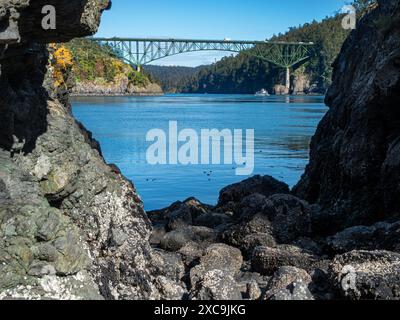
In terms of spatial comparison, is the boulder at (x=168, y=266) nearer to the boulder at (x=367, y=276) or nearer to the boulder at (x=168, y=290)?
the boulder at (x=168, y=290)

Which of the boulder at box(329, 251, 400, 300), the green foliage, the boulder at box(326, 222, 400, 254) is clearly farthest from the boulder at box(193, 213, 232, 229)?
the green foliage

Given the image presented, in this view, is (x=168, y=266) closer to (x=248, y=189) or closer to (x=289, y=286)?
(x=289, y=286)

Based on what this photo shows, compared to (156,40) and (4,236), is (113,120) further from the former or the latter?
(156,40)

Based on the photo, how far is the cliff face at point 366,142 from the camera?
1322cm

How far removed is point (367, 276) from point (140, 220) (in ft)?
13.7

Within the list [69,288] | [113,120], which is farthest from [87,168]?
[113,120]

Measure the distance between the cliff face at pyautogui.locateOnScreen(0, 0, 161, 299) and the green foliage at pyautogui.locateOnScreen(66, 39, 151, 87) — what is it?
5624 inches

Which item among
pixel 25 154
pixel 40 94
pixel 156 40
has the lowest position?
pixel 25 154

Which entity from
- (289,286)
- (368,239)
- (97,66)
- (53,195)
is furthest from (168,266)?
(97,66)

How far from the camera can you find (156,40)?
128 meters

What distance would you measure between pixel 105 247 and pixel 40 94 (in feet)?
9.17

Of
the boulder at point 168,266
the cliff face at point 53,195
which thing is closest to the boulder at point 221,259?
the boulder at point 168,266

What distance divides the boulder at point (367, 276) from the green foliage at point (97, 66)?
476ft
